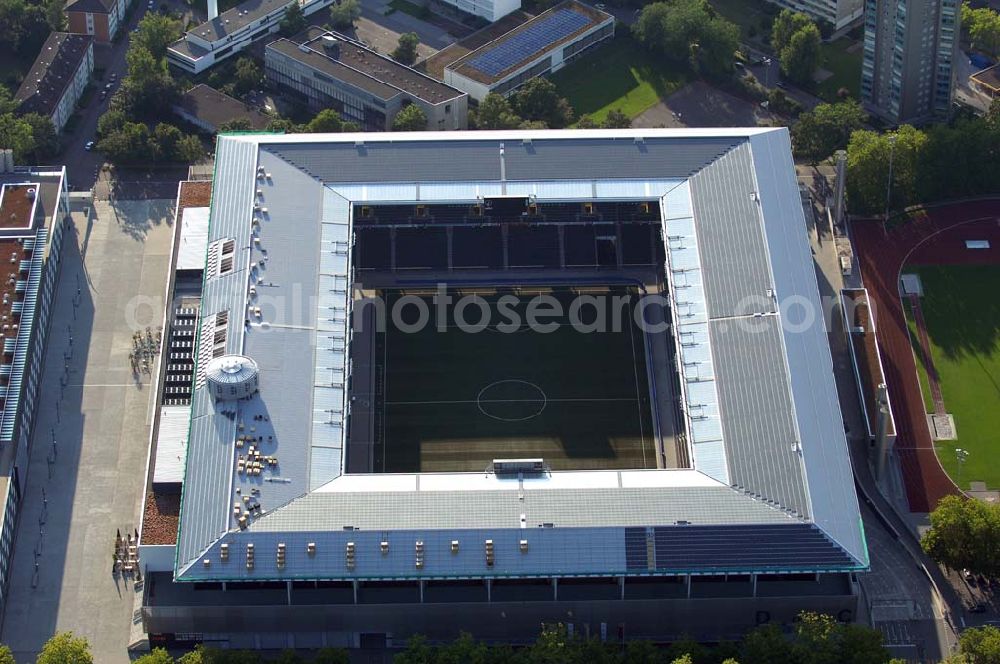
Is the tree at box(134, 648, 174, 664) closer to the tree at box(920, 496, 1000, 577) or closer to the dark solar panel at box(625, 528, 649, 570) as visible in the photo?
the dark solar panel at box(625, 528, 649, 570)

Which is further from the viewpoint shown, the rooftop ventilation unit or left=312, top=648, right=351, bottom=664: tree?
the rooftop ventilation unit

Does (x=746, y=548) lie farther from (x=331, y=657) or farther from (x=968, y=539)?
(x=331, y=657)


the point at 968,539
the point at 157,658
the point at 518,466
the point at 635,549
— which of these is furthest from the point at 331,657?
the point at 968,539

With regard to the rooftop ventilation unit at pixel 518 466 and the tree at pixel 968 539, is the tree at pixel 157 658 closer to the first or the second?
the rooftop ventilation unit at pixel 518 466

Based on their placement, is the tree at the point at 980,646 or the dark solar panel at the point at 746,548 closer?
the tree at the point at 980,646

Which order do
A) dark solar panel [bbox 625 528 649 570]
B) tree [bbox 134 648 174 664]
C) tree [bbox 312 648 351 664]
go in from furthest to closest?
dark solar panel [bbox 625 528 649 570], tree [bbox 312 648 351 664], tree [bbox 134 648 174 664]

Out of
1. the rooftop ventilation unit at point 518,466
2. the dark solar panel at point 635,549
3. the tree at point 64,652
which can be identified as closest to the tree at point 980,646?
the dark solar panel at point 635,549

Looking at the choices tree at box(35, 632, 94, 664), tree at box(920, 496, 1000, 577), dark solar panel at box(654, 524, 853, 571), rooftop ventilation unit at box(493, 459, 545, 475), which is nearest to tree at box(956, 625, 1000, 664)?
tree at box(920, 496, 1000, 577)
